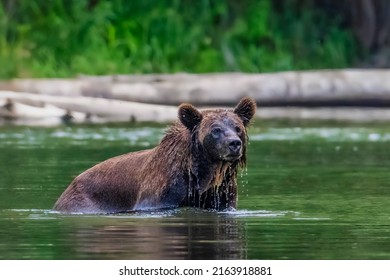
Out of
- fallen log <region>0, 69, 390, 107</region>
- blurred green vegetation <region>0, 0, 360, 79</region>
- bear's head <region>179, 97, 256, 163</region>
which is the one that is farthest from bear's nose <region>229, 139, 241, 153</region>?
blurred green vegetation <region>0, 0, 360, 79</region>

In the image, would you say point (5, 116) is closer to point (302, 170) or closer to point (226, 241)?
point (302, 170)

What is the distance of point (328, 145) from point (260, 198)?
22.2 ft

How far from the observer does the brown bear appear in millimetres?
13125

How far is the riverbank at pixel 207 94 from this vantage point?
85.0 ft

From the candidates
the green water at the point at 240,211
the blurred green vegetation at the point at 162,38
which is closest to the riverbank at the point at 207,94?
the blurred green vegetation at the point at 162,38

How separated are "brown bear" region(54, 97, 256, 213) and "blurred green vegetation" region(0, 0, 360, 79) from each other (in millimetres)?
15227

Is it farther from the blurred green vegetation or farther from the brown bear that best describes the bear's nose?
the blurred green vegetation

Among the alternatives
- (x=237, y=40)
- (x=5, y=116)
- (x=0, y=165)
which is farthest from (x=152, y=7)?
(x=0, y=165)

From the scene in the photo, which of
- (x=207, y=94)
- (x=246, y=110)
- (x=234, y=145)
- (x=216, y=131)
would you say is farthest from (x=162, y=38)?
(x=234, y=145)

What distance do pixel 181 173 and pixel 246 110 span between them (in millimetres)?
787

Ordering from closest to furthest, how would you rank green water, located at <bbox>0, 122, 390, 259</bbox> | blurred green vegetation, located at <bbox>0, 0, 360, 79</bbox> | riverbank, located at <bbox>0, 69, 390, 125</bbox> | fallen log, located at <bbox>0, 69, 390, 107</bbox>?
green water, located at <bbox>0, 122, 390, 259</bbox>
riverbank, located at <bbox>0, 69, 390, 125</bbox>
fallen log, located at <bbox>0, 69, 390, 107</bbox>
blurred green vegetation, located at <bbox>0, 0, 360, 79</bbox>

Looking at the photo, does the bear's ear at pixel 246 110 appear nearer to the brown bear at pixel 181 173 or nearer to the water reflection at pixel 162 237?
the brown bear at pixel 181 173

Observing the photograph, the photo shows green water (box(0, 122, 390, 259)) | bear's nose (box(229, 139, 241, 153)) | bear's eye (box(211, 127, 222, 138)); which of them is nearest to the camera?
green water (box(0, 122, 390, 259))

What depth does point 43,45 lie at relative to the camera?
30.0m
